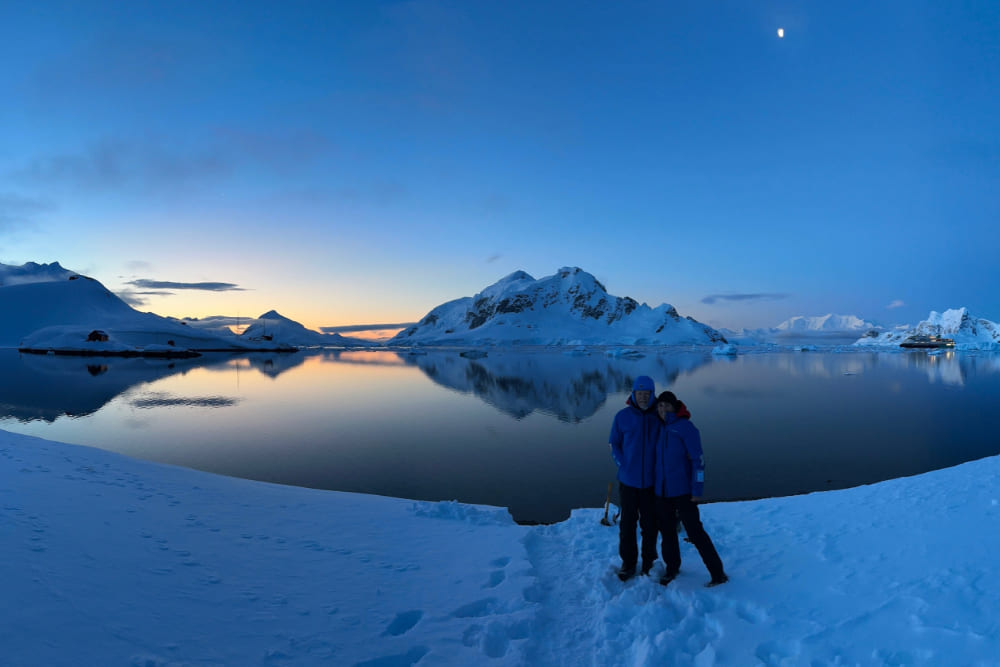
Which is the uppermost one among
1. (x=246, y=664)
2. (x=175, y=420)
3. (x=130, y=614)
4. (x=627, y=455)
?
(x=627, y=455)

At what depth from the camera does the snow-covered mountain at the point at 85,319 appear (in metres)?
114

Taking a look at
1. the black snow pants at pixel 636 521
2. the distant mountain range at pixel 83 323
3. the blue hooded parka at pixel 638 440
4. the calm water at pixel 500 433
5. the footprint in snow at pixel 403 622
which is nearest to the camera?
the footprint in snow at pixel 403 622

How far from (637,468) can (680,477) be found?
1.43 feet

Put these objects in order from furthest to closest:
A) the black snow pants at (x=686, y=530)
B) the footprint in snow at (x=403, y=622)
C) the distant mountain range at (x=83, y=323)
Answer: the distant mountain range at (x=83, y=323) → the black snow pants at (x=686, y=530) → the footprint in snow at (x=403, y=622)

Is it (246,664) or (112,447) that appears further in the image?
(112,447)

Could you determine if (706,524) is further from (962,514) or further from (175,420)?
(175,420)

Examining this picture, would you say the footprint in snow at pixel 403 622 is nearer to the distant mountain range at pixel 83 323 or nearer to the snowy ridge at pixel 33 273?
the distant mountain range at pixel 83 323

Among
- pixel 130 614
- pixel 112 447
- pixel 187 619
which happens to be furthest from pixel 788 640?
pixel 112 447

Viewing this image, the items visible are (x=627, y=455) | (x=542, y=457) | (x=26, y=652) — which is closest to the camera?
(x=26, y=652)

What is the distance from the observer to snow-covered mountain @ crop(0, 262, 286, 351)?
114312 mm

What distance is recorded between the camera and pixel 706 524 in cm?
694

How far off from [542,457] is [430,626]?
10.4m

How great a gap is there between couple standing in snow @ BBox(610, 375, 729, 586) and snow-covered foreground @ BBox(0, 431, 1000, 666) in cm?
28

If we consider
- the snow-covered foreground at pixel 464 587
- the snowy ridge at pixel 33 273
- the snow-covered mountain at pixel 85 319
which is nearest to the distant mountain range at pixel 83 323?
the snow-covered mountain at pixel 85 319
